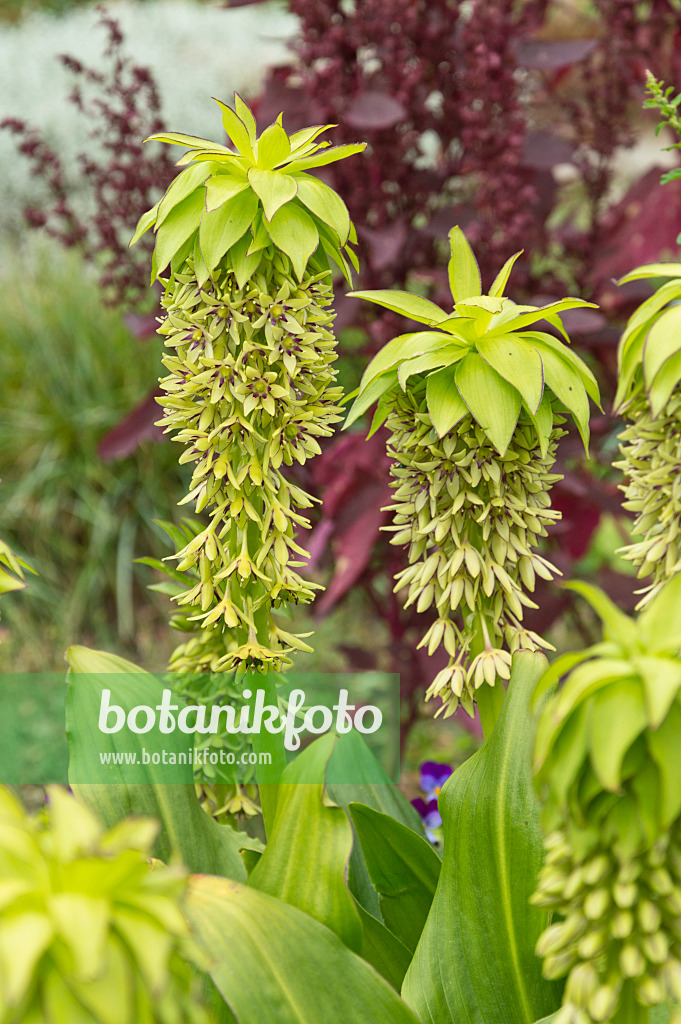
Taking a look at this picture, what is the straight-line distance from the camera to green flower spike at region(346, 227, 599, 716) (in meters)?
0.62

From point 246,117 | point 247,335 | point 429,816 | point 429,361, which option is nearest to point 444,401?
point 429,361

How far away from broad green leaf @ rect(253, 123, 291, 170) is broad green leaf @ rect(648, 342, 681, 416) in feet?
1.01

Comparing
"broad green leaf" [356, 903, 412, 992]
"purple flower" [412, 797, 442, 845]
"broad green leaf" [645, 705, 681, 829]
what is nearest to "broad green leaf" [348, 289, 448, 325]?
"broad green leaf" [645, 705, 681, 829]

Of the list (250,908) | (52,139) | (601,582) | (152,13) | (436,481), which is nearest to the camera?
(250,908)

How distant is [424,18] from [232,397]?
4.10 ft

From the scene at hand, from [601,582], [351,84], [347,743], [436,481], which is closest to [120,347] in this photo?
[351,84]

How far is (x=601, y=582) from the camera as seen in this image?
1.75m

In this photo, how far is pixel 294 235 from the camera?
618 mm

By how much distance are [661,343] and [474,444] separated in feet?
0.47

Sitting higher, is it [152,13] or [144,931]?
[152,13]

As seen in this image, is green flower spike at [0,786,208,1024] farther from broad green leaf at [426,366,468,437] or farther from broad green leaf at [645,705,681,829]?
broad green leaf at [426,366,468,437]

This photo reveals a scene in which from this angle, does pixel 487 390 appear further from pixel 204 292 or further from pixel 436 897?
pixel 436 897

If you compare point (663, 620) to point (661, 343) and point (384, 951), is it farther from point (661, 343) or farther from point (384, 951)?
point (384, 951)

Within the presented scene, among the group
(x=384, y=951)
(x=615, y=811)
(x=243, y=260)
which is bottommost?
(x=384, y=951)
